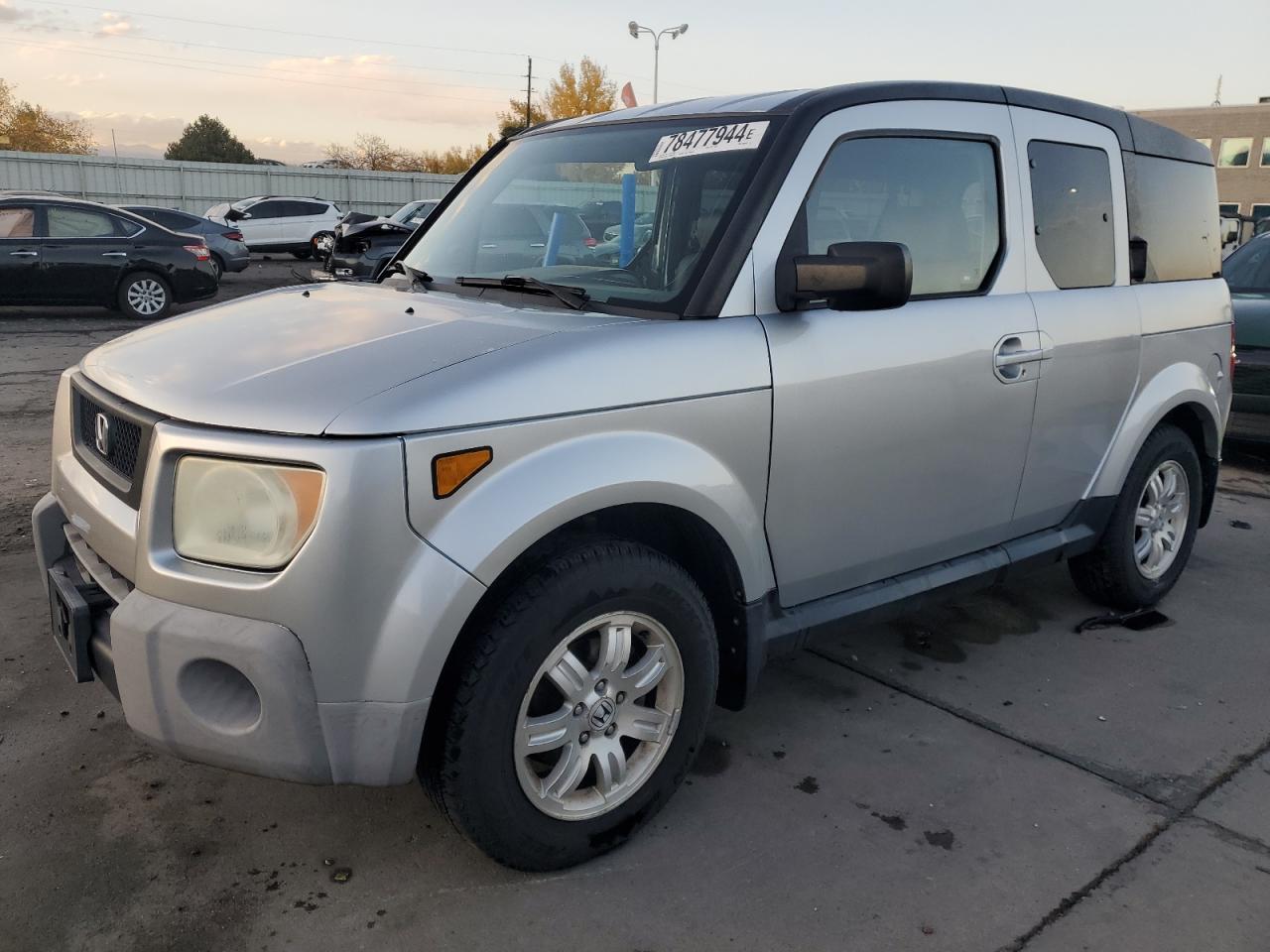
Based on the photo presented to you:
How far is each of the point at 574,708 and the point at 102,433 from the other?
4.51 ft

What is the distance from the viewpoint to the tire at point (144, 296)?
43.1 feet

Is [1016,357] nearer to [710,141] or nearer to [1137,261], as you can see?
[1137,261]

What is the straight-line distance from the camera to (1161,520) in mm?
4477

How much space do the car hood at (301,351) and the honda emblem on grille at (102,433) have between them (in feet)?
0.28

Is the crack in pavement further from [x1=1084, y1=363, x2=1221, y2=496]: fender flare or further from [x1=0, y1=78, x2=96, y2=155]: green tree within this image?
[x1=0, y1=78, x2=96, y2=155]: green tree

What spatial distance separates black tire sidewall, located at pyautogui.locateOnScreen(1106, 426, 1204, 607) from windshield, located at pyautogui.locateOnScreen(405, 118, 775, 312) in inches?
88.6

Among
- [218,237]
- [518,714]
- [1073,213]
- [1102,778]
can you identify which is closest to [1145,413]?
[1073,213]

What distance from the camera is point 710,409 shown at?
8.59 feet

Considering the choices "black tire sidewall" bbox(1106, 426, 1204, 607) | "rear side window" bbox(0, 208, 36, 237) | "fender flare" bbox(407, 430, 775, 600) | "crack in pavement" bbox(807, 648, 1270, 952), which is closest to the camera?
"fender flare" bbox(407, 430, 775, 600)

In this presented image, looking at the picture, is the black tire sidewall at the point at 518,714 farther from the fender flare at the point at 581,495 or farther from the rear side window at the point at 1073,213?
the rear side window at the point at 1073,213

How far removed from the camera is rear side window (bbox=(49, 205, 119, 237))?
12.6m

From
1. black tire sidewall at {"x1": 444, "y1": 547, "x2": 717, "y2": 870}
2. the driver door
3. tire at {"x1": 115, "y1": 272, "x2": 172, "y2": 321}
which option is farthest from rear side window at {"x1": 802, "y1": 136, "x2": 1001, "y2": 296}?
tire at {"x1": 115, "y1": 272, "x2": 172, "y2": 321}

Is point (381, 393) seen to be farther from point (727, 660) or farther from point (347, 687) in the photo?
point (727, 660)

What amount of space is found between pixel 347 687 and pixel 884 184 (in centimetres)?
212
